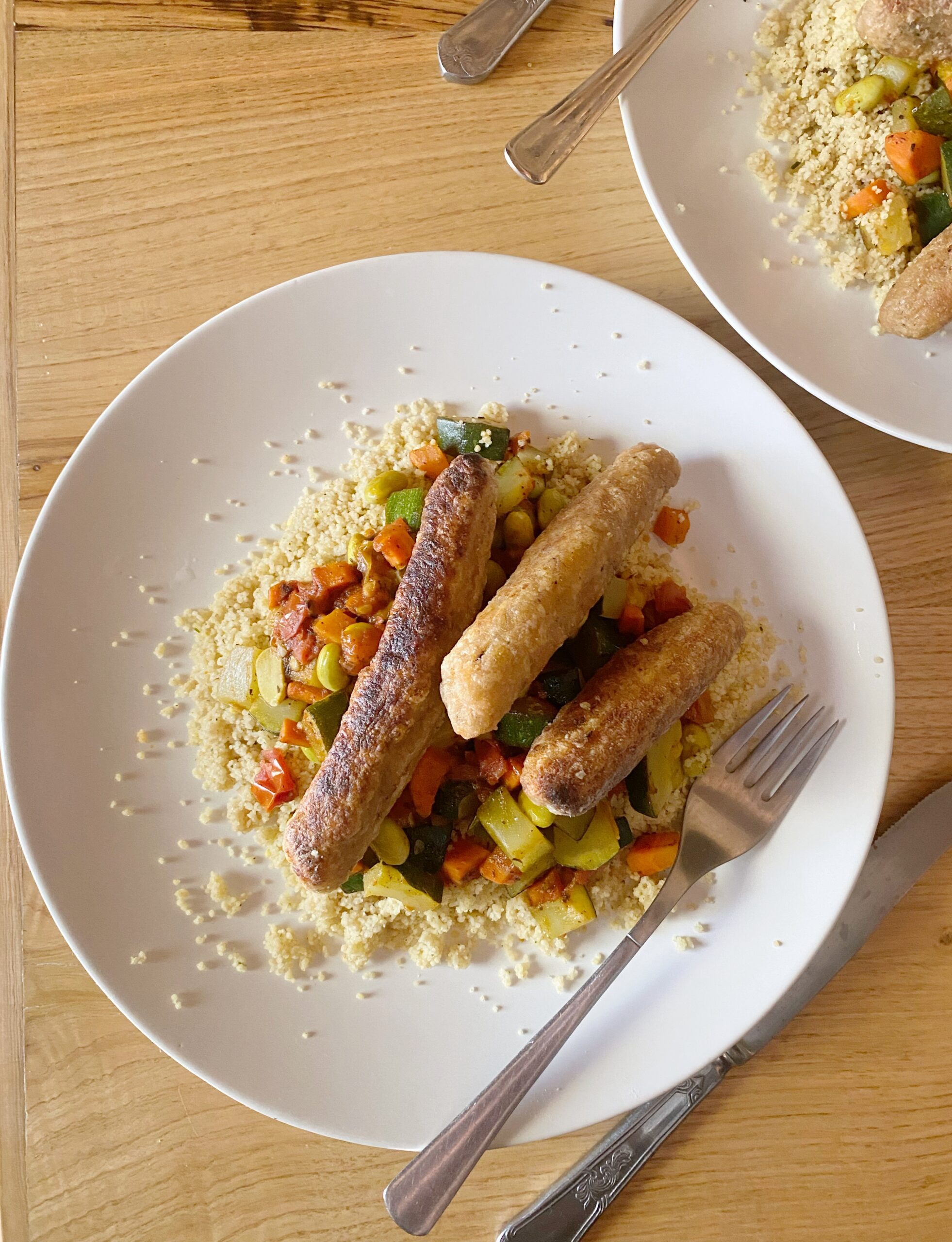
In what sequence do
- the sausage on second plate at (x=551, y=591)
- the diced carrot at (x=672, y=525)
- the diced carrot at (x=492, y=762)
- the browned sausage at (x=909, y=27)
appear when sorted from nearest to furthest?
the sausage on second plate at (x=551, y=591) → the browned sausage at (x=909, y=27) → the diced carrot at (x=492, y=762) → the diced carrot at (x=672, y=525)

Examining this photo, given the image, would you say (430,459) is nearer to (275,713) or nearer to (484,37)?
(275,713)

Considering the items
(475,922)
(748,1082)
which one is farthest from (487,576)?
(748,1082)

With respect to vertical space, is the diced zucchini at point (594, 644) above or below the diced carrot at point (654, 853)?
above

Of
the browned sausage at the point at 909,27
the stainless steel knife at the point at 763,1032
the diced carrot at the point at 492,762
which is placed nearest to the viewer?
A: the browned sausage at the point at 909,27

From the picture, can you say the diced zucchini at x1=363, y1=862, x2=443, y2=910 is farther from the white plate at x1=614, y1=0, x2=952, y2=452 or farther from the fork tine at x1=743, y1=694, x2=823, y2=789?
the white plate at x1=614, y1=0, x2=952, y2=452

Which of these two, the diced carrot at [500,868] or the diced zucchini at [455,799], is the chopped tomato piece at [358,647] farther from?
the diced carrot at [500,868]

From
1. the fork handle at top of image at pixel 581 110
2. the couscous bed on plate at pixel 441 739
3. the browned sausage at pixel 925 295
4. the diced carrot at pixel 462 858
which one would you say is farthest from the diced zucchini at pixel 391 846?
the browned sausage at pixel 925 295
